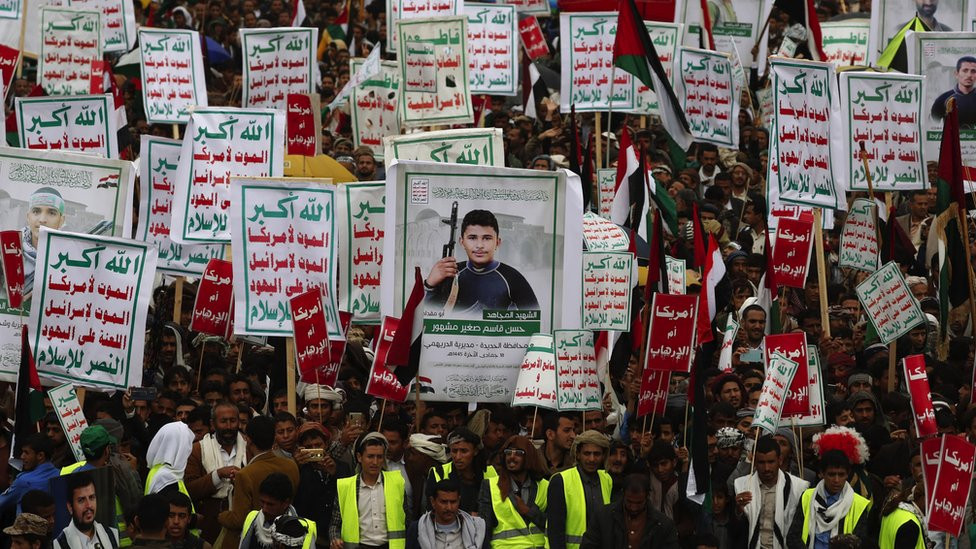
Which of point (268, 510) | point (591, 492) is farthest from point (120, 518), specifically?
point (591, 492)

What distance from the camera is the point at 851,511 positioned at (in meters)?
13.0

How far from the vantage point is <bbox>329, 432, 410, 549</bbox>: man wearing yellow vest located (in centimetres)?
1276

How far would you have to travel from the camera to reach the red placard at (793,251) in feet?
56.4

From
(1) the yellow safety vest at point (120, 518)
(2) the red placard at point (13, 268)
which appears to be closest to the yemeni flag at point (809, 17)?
(2) the red placard at point (13, 268)

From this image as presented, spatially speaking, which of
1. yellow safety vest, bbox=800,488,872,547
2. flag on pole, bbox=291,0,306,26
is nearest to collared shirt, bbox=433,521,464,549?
yellow safety vest, bbox=800,488,872,547

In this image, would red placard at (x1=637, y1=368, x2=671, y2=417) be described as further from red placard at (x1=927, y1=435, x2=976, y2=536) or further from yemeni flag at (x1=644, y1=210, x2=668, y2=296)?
red placard at (x1=927, y1=435, x2=976, y2=536)

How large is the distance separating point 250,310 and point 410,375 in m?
1.33

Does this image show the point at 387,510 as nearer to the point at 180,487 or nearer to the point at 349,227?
the point at 180,487

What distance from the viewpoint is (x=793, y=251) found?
679 inches

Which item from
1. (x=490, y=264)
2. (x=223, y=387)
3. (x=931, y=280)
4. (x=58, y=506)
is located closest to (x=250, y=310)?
(x=223, y=387)

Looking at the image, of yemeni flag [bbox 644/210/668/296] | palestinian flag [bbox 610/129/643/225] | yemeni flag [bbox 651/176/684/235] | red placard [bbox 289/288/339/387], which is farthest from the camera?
yemeni flag [bbox 651/176/684/235]

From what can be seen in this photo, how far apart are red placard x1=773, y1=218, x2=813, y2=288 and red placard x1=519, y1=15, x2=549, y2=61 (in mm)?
7902

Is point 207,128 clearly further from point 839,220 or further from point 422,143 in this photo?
point 839,220

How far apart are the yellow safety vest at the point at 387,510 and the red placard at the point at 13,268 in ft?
11.3
